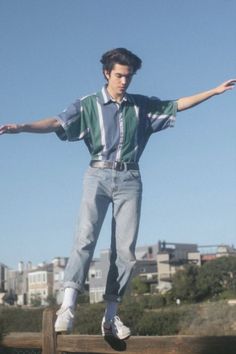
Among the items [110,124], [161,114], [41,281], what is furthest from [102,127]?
[41,281]

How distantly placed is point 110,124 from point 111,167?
0.29 m

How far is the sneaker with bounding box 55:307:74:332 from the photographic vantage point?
157 inches

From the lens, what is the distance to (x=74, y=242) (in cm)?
413

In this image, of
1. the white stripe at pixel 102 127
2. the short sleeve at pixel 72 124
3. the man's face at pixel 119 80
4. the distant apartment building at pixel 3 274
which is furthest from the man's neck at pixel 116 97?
the distant apartment building at pixel 3 274

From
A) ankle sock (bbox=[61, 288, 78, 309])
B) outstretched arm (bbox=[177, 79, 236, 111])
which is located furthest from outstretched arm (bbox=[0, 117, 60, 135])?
ankle sock (bbox=[61, 288, 78, 309])

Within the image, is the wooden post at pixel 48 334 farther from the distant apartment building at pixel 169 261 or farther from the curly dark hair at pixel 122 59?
the distant apartment building at pixel 169 261

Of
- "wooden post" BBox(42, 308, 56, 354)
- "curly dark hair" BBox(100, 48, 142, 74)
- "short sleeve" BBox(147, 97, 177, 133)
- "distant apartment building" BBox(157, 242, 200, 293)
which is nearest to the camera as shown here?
"curly dark hair" BBox(100, 48, 142, 74)

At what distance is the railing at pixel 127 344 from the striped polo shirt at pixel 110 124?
3.82 feet

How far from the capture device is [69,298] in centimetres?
401

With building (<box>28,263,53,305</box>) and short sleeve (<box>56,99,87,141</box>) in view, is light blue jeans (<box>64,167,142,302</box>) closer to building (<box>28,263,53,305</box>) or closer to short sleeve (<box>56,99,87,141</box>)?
short sleeve (<box>56,99,87,141</box>)

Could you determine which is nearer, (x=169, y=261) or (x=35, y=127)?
(x=35, y=127)

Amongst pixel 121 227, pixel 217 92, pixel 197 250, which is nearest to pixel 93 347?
pixel 121 227

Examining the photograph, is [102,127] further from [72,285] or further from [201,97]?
[72,285]

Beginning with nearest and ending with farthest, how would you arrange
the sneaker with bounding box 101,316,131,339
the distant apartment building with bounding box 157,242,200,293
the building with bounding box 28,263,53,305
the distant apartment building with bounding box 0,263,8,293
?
the sneaker with bounding box 101,316,131,339, the distant apartment building with bounding box 157,242,200,293, the building with bounding box 28,263,53,305, the distant apartment building with bounding box 0,263,8,293
